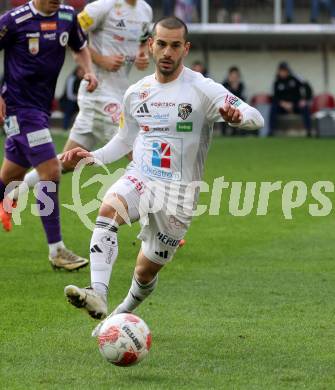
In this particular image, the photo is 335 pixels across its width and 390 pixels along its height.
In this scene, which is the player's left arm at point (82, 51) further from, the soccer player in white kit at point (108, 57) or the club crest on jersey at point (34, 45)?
the soccer player in white kit at point (108, 57)

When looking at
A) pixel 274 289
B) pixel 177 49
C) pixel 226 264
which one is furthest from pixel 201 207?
pixel 177 49

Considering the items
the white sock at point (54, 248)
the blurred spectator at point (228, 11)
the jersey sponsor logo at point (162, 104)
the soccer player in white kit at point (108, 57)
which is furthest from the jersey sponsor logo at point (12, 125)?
the blurred spectator at point (228, 11)

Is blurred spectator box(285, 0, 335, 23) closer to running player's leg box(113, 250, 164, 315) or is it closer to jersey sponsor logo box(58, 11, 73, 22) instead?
jersey sponsor logo box(58, 11, 73, 22)

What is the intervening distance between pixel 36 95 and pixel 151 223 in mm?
3338

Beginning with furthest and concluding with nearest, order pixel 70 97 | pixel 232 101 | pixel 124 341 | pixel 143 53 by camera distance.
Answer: pixel 70 97 < pixel 143 53 < pixel 232 101 < pixel 124 341

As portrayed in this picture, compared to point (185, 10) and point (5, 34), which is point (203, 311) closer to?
point (5, 34)

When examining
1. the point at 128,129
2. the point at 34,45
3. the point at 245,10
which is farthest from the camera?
the point at 245,10

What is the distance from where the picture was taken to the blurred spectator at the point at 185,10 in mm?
34031

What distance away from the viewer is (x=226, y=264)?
10.7 m

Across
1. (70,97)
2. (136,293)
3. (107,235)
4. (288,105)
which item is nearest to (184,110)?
(107,235)

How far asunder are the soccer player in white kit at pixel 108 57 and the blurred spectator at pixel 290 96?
18603 millimetres

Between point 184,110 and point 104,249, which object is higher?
point 184,110

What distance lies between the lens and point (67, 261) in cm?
1029

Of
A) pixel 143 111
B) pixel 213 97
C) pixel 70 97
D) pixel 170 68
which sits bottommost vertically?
pixel 70 97
